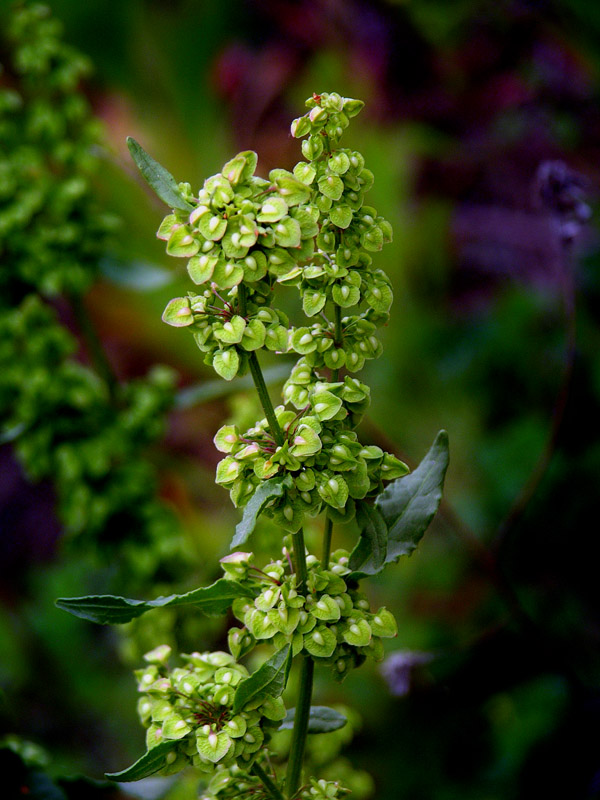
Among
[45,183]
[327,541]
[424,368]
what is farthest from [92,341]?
[424,368]

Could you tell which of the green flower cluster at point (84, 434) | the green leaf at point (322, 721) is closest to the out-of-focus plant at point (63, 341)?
the green flower cluster at point (84, 434)

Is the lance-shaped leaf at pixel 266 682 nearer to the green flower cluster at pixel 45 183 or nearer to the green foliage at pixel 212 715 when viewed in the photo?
the green foliage at pixel 212 715

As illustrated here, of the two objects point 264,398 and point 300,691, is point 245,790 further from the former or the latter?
point 264,398

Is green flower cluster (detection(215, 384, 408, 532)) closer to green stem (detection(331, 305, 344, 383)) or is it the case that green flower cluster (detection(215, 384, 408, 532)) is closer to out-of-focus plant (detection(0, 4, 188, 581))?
green stem (detection(331, 305, 344, 383))

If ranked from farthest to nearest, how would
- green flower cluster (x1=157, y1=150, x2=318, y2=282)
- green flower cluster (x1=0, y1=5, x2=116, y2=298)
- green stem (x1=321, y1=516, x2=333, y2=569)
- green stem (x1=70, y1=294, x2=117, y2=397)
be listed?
green stem (x1=70, y1=294, x2=117, y2=397) < green flower cluster (x1=0, y1=5, x2=116, y2=298) < green stem (x1=321, y1=516, x2=333, y2=569) < green flower cluster (x1=157, y1=150, x2=318, y2=282)

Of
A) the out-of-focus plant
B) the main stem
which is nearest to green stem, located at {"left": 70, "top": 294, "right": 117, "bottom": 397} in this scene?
the out-of-focus plant

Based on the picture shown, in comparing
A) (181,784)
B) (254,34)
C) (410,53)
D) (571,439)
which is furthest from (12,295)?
(254,34)
